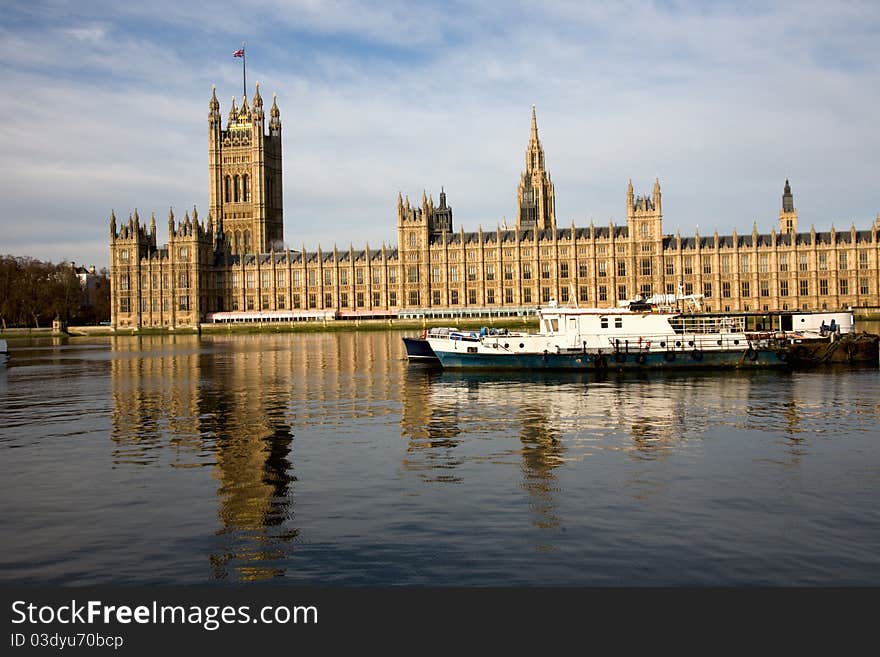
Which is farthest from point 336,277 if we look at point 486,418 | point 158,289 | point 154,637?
point 154,637

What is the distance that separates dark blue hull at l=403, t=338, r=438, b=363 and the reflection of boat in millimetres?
4384

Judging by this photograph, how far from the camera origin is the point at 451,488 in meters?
25.2

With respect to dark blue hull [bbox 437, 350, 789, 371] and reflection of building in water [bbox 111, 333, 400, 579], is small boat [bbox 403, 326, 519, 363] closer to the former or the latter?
reflection of building in water [bbox 111, 333, 400, 579]

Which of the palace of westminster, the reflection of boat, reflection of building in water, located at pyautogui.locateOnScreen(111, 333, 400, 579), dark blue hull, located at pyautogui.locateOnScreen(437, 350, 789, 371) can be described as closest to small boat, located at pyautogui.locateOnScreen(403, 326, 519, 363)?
reflection of building in water, located at pyautogui.locateOnScreen(111, 333, 400, 579)

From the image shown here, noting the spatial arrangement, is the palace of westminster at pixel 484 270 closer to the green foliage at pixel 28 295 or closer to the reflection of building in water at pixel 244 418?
the green foliage at pixel 28 295

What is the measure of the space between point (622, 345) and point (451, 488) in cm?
3949

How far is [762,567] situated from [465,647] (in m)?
6.80

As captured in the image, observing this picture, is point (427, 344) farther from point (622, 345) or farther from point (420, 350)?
point (622, 345)

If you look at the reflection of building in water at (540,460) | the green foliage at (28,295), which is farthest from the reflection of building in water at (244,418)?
the green foliage at (28,295)

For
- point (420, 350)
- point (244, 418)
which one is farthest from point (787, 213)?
point (244, 418)

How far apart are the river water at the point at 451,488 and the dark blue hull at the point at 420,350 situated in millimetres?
21834

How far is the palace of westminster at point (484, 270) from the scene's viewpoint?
154m

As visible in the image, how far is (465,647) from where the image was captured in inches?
567

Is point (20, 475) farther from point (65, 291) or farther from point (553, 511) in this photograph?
point (65, 291)
